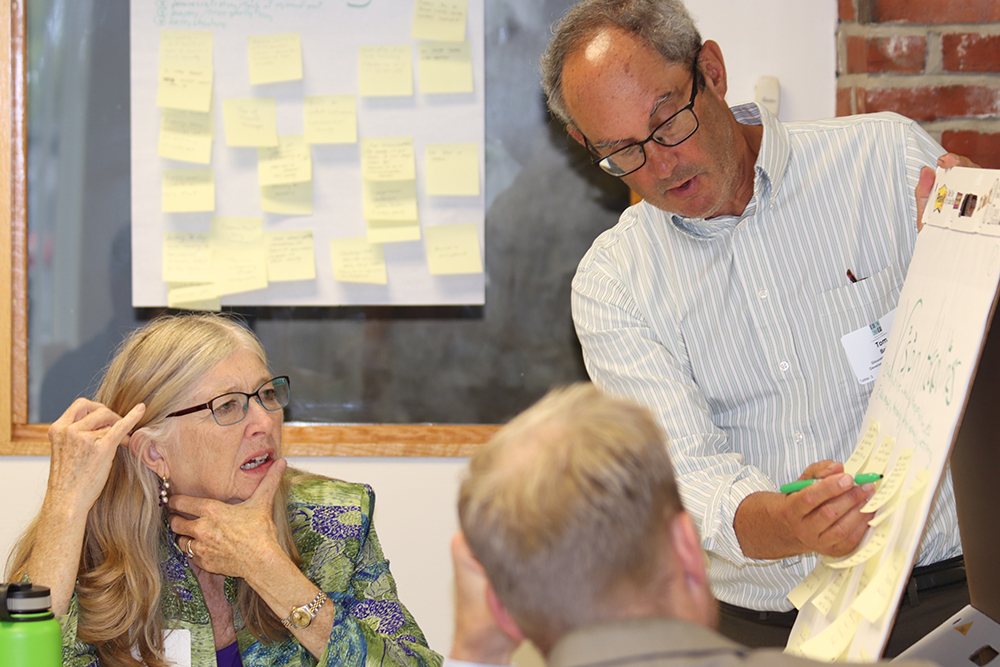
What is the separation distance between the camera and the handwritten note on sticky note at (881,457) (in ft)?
3.70

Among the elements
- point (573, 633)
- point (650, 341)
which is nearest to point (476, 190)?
point (650, 341)

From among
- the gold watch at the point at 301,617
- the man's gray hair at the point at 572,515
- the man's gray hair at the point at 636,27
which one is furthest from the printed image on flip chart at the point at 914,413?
the gold watch at the point at 301,617

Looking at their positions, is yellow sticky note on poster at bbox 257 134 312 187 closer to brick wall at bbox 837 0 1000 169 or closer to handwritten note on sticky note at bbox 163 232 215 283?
handwritten note on sticky note at bbox 163 232 215 283

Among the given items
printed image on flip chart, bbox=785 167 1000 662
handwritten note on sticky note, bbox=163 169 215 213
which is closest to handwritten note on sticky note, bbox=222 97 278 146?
handwritten note on sticky note, bbox=163 169 215 213

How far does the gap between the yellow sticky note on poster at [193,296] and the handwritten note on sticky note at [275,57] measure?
1.86 feet

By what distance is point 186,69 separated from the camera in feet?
7.91

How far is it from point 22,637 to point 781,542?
0.97 meters

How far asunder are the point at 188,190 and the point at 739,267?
1.49 meters

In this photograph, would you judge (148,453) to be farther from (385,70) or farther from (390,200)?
(385,70)

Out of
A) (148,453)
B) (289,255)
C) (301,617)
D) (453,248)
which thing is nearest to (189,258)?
(289,255)

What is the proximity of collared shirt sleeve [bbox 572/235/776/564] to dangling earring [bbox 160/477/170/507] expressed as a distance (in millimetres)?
842

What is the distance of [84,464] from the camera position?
5.30 ft

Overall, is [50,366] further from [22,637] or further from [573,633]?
[573,633]

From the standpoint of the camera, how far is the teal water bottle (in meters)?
1.09
